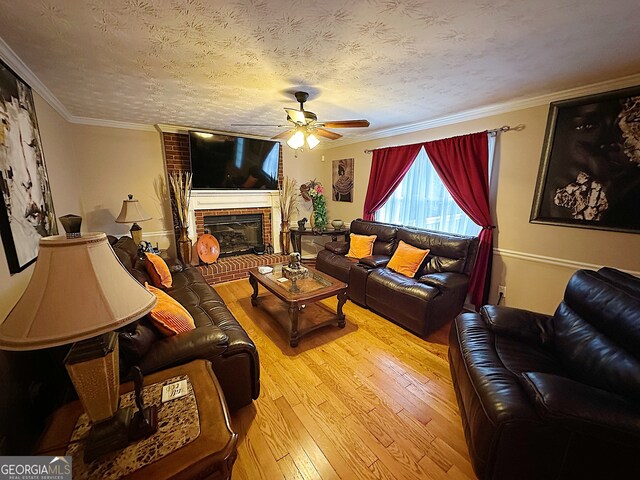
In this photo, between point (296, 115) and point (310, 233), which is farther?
point (310, 233)

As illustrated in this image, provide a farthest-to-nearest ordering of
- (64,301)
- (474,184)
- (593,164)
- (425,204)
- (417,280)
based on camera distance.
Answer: (425,204) < (474,184) < (417,280) < (593,164) < (64,301)

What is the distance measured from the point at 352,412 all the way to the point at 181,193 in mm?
3549

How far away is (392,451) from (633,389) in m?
1.19

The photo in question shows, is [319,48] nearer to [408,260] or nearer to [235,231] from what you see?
[408,260]

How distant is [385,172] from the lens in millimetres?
3877

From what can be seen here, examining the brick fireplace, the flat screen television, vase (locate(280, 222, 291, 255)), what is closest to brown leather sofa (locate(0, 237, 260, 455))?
the brick fireplace

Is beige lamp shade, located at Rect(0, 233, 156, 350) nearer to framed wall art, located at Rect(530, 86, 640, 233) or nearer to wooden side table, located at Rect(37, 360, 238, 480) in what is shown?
wooden side table, located at Rect(37, 360, 238, 480)

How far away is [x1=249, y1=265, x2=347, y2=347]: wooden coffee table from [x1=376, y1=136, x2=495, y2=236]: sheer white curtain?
67.4 inches

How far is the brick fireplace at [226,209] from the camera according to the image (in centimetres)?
367

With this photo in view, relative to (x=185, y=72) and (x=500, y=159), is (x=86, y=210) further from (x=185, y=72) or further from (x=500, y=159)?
(x=500, y=159)

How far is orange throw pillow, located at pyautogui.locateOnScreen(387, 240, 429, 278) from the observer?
296 centimetres

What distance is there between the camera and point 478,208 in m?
2.88

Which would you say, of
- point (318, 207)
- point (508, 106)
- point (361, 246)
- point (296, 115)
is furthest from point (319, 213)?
point (508, 106)

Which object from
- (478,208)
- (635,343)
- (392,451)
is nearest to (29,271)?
(392,451)
